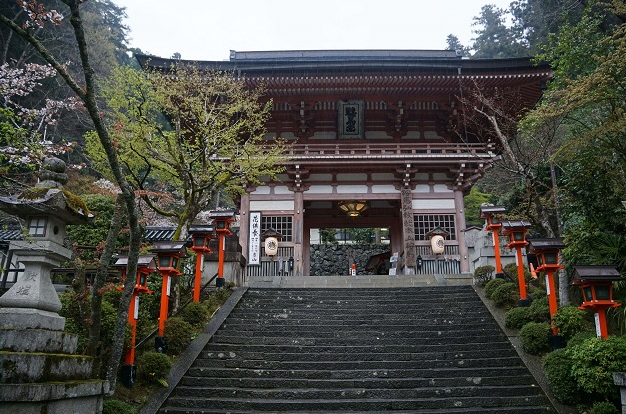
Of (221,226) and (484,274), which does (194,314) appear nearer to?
(221,226)

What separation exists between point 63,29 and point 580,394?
28383 mm

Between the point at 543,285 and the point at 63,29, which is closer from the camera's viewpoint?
the point at 543,285

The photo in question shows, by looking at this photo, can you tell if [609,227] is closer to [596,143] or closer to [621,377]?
[596,143]

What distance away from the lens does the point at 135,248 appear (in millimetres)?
5977

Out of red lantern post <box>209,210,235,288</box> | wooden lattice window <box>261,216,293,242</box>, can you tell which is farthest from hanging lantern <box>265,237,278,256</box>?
red lantern post <box>209,210,235,288</box>

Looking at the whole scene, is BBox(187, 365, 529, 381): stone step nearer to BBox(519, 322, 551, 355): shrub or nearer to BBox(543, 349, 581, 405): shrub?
BBox(519, 322, 551, 355): shrub

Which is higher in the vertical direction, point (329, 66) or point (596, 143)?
point (329, 66)

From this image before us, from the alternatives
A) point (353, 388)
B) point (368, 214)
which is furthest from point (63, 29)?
point (353, 388)

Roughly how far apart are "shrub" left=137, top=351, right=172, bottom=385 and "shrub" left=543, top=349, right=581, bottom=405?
6.28 metres

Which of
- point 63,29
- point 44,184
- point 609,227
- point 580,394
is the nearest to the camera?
point 44,184

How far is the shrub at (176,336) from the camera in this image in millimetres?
8703

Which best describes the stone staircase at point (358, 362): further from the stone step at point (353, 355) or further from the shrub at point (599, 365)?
the shrub at point (599, 365)

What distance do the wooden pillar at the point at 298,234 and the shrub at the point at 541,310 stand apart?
9330mm

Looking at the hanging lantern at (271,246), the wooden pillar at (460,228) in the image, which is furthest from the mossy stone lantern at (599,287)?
the hanging lantern at (271,246)
